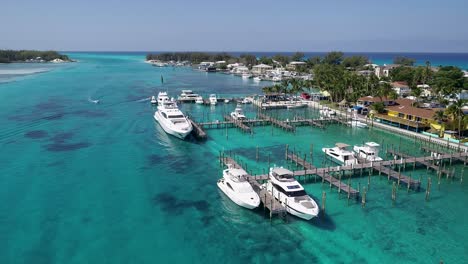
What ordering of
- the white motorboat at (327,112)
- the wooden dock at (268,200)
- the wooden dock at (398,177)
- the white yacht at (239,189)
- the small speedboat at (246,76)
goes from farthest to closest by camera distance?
the small speedboat at (246,76), the white motorboat at (327,112), the wooden dock at (398,177), the white yacht at (239,189), the wooden dock at (268,200)

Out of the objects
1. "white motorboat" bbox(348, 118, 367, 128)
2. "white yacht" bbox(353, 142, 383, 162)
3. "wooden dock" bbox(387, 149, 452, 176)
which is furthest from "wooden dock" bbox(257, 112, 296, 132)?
"wooden dock" bbox(387, 149, 452, 176)

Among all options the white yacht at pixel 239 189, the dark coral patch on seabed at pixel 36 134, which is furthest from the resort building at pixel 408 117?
the dark coral patch on seabed at pixel 36 134

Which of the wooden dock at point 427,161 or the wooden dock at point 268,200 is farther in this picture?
the wooden dock at point 427,161

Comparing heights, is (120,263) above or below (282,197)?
below

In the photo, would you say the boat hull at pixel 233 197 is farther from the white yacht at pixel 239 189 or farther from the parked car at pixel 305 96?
the parked car at pixel 305 96

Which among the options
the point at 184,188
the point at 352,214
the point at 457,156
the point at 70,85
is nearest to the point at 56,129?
the point at 184,188

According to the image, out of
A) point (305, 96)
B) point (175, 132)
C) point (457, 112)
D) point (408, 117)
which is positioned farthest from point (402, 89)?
point (175, 132)

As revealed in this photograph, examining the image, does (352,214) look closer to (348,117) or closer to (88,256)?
(88,256)

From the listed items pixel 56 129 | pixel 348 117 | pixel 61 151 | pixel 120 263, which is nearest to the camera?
pixel 120 263
